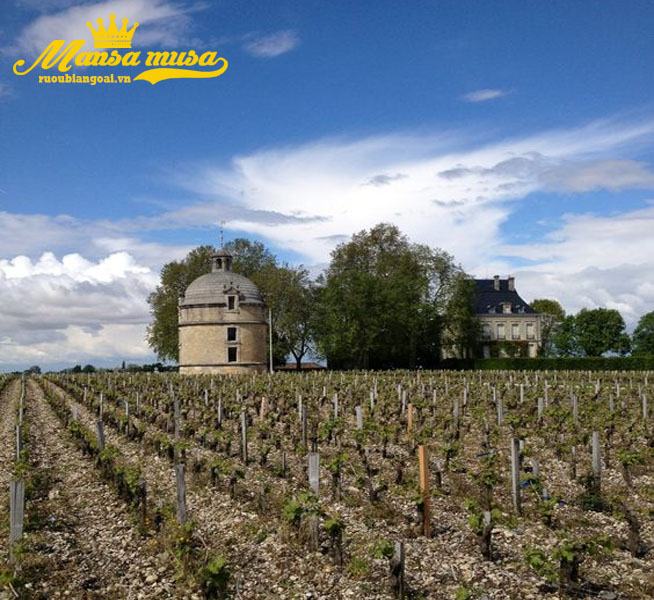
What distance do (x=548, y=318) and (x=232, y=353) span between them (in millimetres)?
50397

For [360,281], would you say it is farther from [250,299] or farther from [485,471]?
[485,471]

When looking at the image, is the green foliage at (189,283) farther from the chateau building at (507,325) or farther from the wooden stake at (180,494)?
the wooden stake at (180,494)

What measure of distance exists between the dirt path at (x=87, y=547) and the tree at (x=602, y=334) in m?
78.9

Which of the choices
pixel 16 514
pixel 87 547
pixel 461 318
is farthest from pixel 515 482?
pixel 461 318

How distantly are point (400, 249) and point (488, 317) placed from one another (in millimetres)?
17761

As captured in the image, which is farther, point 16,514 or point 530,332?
point 530,332

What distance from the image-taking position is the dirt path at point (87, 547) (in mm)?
9039

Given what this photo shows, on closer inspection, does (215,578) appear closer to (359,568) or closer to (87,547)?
(359,568)

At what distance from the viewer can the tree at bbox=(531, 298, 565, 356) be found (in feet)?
298

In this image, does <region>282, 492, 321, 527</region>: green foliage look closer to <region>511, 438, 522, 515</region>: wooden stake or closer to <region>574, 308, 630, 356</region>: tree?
<region>511, 438, 522, 515</region>: wooden stake

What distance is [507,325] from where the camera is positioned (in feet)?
277

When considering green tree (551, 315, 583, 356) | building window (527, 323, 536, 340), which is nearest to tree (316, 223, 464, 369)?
building window (527, 323, 536, 340)

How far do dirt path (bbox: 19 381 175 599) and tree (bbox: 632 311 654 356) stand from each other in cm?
8268

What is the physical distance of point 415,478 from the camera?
14.0 m
